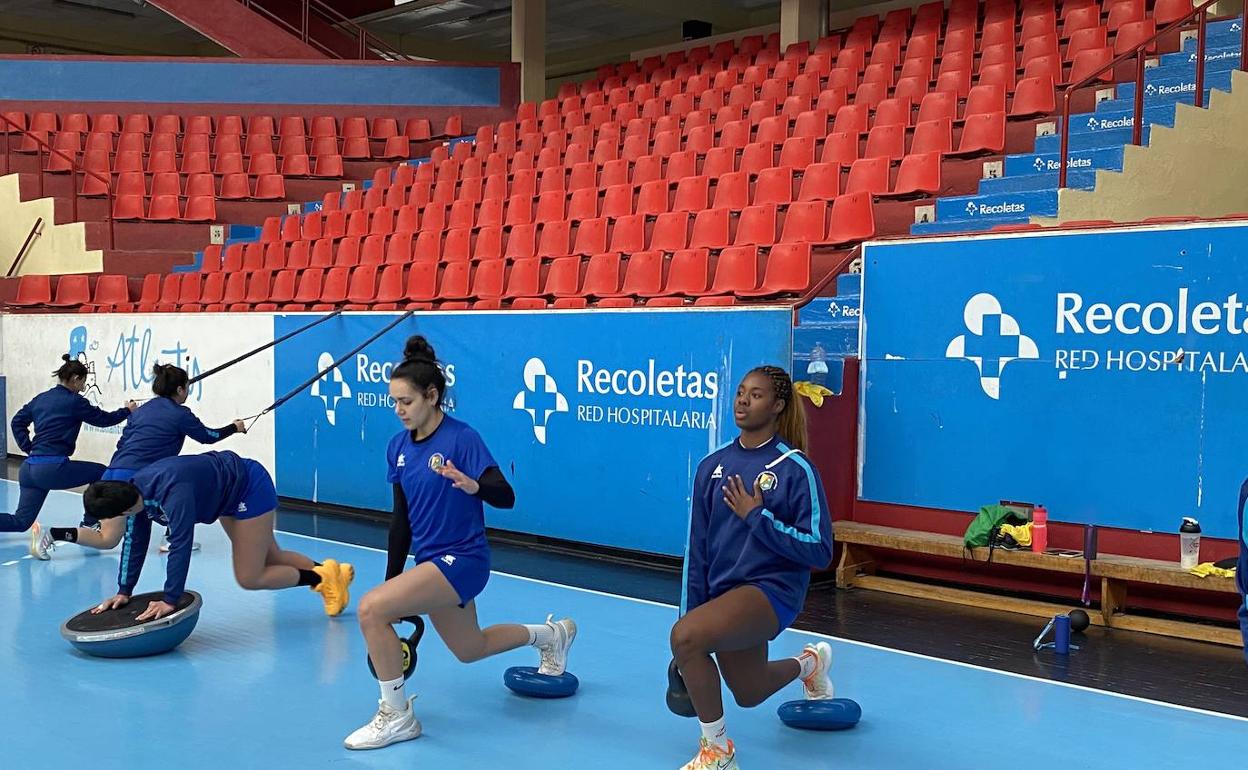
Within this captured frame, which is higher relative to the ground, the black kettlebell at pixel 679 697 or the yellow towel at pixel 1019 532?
the yellow towel at pixel 1019 532

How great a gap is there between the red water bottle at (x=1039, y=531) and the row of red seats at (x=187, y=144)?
1504 cm

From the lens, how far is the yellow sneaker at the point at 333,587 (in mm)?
7453

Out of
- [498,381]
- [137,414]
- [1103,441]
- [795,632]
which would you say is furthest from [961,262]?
[137,414]

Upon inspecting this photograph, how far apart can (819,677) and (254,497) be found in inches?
136

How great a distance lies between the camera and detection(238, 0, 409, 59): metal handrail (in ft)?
73.7

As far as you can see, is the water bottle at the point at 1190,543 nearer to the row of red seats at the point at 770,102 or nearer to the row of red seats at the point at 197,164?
the row of red seats at the point at 770,102

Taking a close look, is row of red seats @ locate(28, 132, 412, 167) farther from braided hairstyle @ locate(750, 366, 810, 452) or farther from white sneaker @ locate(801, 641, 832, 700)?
braided hairstyle @ locate(750, 366, 810, 452)

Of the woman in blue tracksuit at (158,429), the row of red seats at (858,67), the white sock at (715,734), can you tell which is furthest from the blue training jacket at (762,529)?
the row of red seats at (858,67)

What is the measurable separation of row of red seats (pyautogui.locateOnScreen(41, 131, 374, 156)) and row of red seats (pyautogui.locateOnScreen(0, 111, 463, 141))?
0.13m

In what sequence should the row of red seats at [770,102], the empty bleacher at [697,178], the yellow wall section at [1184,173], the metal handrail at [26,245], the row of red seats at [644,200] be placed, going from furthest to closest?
the metal handrail at [26,245] < the row of red seats at [770,102] < the row of red seats at [644,200] < the empty bleacher at [697,178] < the yellow wall section at [1184,173]

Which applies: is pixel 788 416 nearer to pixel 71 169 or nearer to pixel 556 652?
pixel 556 652

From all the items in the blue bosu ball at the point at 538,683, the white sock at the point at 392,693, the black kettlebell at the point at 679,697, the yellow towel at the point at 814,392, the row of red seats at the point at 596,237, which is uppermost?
the row of red seats at the point at 596,237

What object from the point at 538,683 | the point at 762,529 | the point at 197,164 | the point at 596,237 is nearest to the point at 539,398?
the point at 596,237

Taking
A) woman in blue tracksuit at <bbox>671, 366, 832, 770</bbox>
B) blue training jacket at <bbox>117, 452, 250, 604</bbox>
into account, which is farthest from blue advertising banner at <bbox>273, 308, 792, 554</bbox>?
woman in blue tracksuit at <bbox>671, 366, 832, 770</bbox>
